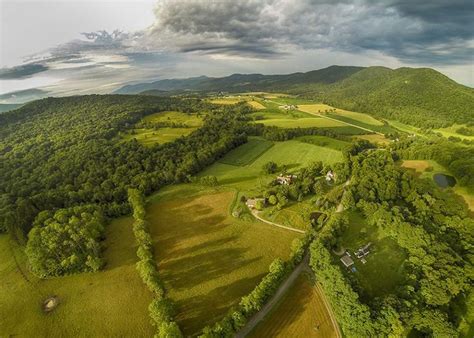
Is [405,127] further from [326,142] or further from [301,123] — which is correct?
[326,142]

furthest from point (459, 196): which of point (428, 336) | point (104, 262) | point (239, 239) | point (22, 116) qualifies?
point (22, 116)

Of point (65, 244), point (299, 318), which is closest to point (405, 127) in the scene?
point (299, 318)

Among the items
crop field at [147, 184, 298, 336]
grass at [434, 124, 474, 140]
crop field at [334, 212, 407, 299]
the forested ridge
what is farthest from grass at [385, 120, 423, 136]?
crop field at [147, 184, 298, 336]

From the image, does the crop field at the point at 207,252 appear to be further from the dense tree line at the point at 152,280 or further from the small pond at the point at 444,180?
the small pond at the point at 444,180

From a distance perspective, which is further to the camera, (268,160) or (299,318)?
(268,160)

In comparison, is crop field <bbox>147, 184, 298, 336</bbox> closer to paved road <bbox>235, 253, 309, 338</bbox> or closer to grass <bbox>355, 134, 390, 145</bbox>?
paved road <bbox>235, 253, 309, 338</bbox>
